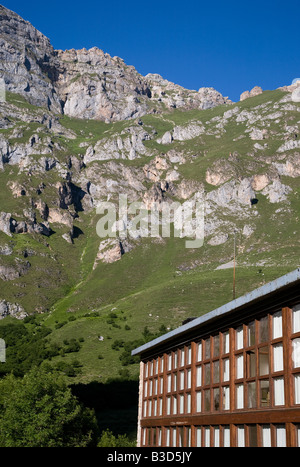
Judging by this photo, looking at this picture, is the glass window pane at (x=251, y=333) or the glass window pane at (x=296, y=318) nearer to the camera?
the glass window pane at (x=296, y=318)

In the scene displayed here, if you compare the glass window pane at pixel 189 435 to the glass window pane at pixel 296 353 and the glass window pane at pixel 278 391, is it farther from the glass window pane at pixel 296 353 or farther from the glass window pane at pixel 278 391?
the glass window pane at pixel 296 353

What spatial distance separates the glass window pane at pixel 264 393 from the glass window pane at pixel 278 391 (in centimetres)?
69

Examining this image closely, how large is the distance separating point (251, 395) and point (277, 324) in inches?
147

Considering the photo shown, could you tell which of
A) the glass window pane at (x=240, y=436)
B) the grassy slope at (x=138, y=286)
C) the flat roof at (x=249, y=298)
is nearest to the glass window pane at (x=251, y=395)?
the glass window pane at (x=240, y=436)

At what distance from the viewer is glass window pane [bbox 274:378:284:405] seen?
20297mm

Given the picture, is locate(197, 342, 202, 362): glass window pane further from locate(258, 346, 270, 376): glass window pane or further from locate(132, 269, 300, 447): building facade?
locate(258, 346, 270, 376): glass window pane

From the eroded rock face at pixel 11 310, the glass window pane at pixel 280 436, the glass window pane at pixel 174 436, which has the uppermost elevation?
the eroded rock face at pixel 11 310

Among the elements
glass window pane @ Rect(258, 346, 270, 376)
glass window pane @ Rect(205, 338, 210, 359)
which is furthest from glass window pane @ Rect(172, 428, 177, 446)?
glass window pane @ Rect(258, 346, 270, 376)

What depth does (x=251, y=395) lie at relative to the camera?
22719mm

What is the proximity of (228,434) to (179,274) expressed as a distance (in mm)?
152621

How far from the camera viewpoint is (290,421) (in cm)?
1931

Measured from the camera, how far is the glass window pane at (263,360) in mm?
21844

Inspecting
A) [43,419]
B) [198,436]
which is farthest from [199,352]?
[43,419]
